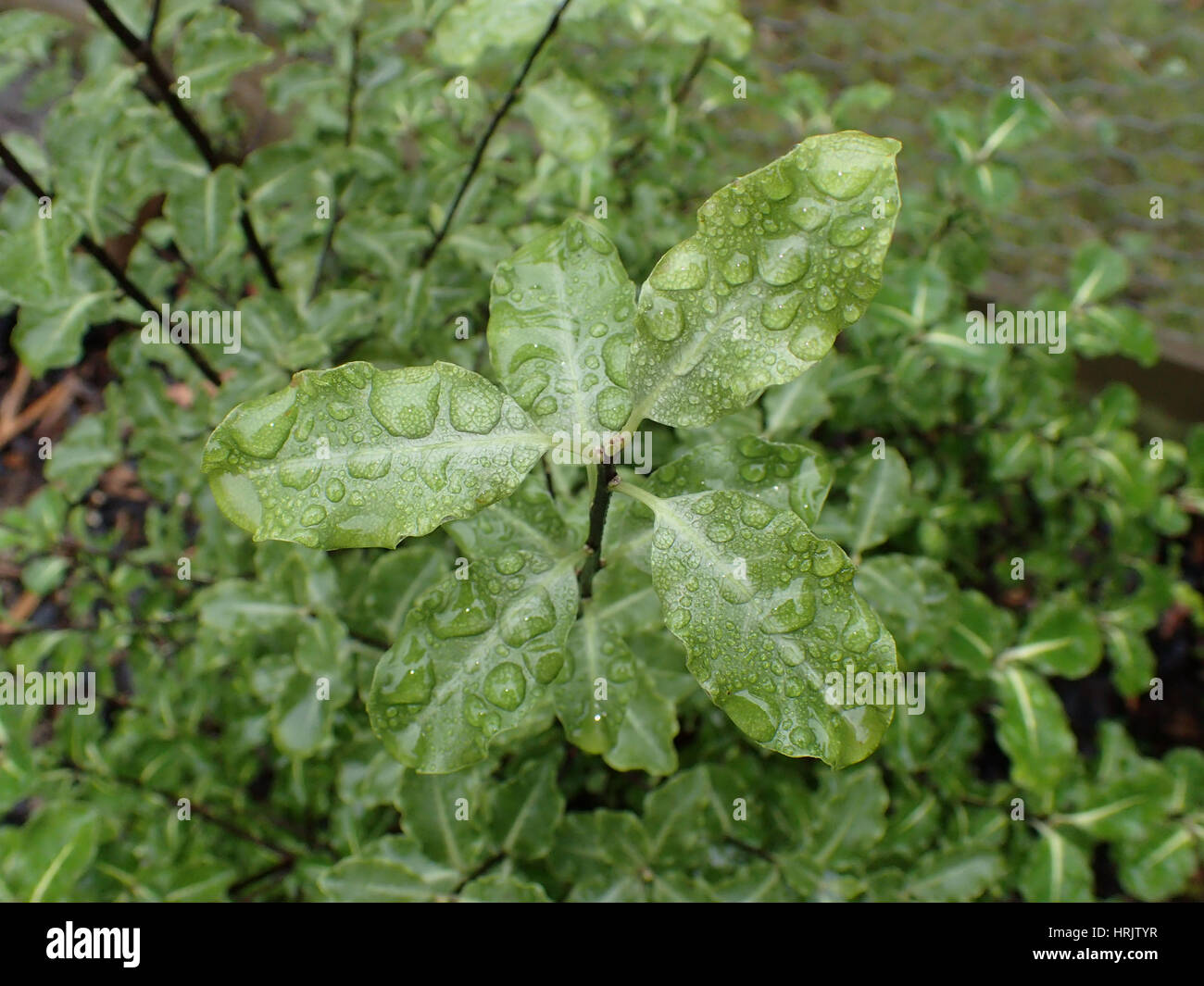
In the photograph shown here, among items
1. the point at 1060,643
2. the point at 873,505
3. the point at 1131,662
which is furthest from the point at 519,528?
the point at 1131,662

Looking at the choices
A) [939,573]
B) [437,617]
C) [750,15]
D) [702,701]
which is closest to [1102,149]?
[750,15]

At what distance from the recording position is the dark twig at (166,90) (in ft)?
4.04

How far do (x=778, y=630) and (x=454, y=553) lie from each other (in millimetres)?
918

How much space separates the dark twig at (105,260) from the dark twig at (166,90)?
8.6 inches

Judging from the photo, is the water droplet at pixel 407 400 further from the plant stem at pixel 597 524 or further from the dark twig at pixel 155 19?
the dark twig at pixel 155 19

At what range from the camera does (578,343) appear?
3.13ft

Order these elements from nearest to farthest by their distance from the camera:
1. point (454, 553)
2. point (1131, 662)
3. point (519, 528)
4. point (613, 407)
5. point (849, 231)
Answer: point (849, 231), point (613, 407), point (519, 528), point (454, 553), point (1131, 662)

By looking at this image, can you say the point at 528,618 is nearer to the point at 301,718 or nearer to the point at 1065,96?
the point at 301,718

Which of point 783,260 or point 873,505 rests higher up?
point 783,260

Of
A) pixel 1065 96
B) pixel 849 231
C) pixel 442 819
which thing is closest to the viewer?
pixel 849 231

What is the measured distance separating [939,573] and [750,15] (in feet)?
8.17

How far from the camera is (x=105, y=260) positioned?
1416mm

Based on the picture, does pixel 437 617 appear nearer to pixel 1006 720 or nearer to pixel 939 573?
pixel 939 573

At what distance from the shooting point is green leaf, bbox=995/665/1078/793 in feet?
5.41
